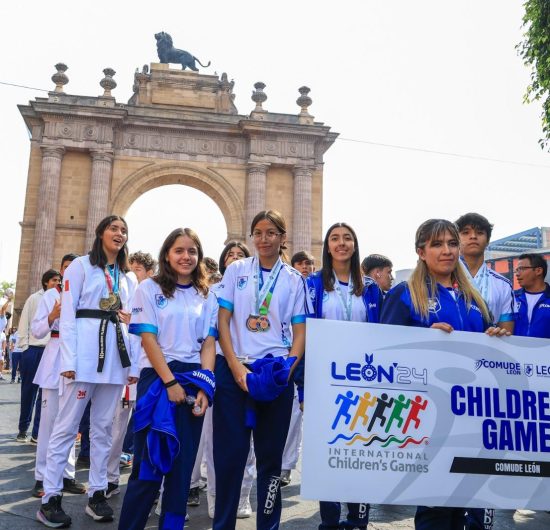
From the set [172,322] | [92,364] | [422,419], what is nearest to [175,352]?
[172,322]

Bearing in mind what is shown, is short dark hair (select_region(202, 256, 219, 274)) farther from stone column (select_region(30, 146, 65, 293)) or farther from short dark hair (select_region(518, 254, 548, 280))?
stone column (select_region(30, 146, 65, 293))

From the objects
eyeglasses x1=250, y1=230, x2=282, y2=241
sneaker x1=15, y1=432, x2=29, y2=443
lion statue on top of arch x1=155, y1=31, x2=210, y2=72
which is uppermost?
lion statue on top of arch x1=155, y1=31, x2=210, y2=72

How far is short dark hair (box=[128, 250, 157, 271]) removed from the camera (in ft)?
22.4

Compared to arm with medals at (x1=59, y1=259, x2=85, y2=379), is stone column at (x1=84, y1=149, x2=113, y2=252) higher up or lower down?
higher up

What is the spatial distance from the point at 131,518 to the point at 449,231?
2558 mm

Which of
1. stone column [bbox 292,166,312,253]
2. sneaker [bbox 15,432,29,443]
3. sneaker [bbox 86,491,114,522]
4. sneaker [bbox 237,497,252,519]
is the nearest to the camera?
sneaker [bbox 86,491,114,522]

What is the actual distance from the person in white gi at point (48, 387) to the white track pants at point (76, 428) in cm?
31

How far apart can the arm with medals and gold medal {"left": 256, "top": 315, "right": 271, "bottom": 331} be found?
5.26 ft

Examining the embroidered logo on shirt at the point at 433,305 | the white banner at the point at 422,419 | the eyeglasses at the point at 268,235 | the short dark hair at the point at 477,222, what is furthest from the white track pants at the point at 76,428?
the short dark hair at the point at 477,222

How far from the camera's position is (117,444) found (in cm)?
512

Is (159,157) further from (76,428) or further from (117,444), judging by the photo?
(76,428)

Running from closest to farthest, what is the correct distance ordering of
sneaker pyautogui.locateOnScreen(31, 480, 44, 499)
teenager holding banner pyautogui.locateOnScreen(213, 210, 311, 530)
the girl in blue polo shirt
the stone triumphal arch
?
the girl in blue polo shirt
teenager holding banner pyautogui.locateOnScreen(213, 210, 311, 530)
sneaker pyautogui.locateOnScreen(31, 480, 44, 499)
the stone triumphal arch

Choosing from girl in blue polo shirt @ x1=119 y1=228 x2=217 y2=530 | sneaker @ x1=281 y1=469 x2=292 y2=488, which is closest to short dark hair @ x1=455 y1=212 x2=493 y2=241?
girl in blue polo shirt @ x1=119 y1=228 x2=217 y2=530

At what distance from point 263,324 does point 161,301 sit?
69cm
